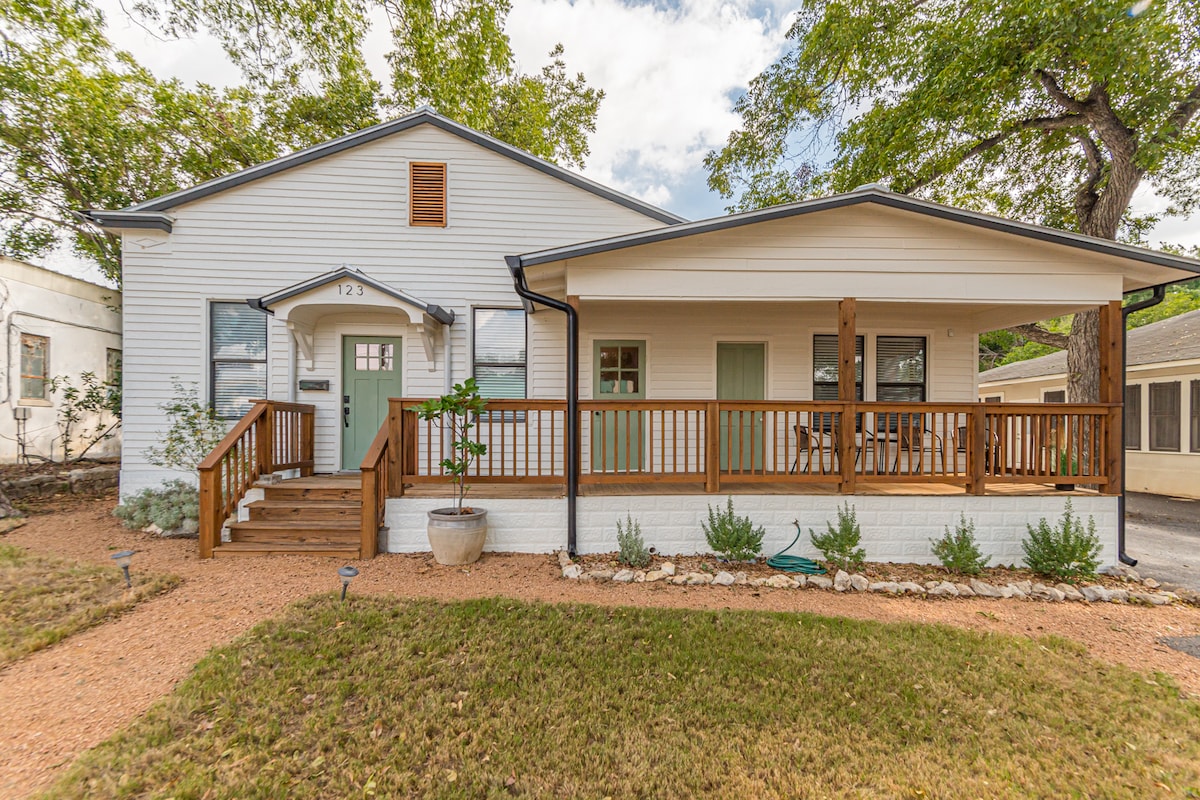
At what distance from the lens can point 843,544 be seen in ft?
16.0

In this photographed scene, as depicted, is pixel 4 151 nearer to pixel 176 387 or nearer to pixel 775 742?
pixel 176 387

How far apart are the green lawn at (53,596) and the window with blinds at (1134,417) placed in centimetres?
1692

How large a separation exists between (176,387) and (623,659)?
7.28 metres

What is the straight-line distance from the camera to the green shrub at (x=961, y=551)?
4.84m

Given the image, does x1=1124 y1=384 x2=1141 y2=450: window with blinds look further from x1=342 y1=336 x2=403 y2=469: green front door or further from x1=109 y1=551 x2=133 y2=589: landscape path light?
x1=109 y1=551 x2=133 y2=589: landscape path light

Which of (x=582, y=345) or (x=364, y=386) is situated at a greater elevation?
(x=582, y=345)

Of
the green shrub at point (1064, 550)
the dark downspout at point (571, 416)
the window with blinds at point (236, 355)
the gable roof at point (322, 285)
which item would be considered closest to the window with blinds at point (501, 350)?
the gable roof at point (322, 285)

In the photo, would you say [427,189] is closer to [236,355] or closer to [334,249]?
[334,249]

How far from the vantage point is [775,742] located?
2.40 m

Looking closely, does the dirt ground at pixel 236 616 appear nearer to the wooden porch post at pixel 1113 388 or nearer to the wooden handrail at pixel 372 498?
the wooden handrail at pixel 372 498

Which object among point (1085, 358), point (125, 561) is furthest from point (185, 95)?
point (1085, 358)

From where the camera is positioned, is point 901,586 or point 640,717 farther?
point 901,586

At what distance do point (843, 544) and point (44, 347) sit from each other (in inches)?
577

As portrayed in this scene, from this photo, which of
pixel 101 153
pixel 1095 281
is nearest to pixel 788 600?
pixel 1095 281
